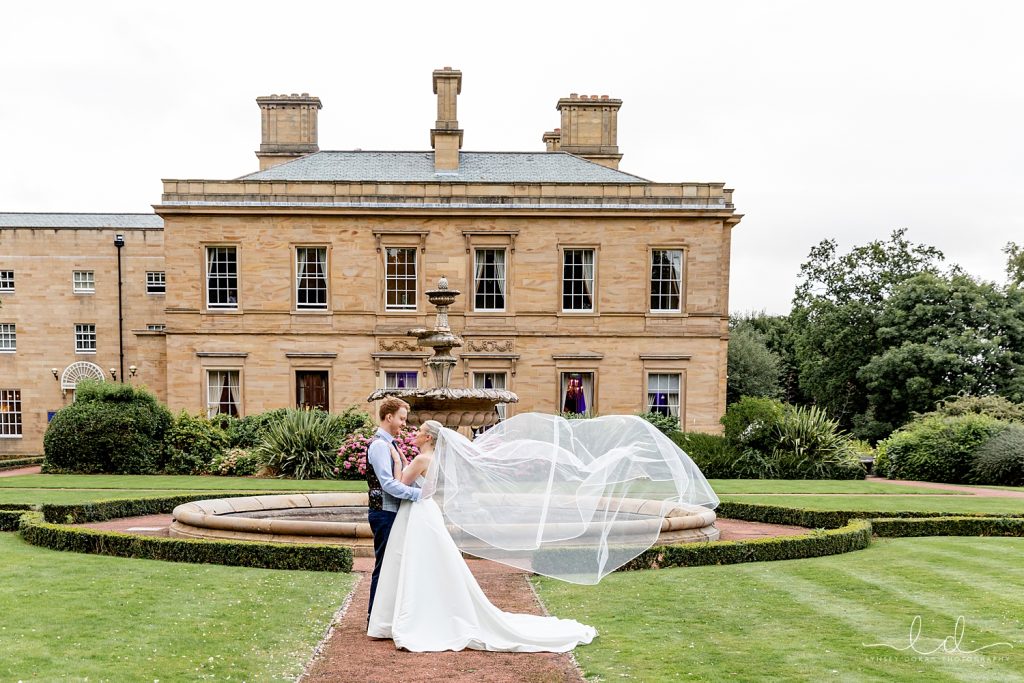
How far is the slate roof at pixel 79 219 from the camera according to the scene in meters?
44.6

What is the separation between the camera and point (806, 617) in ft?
27.6

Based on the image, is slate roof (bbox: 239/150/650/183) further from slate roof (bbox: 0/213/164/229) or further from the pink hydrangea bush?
slate roof (bbox: 0/213/164/229)

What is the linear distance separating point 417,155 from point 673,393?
43.7 feet

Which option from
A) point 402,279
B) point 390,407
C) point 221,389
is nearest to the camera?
Answer: point 390,407

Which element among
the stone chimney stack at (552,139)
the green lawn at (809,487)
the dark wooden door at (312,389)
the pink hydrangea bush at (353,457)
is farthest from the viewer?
the stone chimney stack at (552,139)

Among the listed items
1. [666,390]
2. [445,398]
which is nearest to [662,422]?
[666,390]

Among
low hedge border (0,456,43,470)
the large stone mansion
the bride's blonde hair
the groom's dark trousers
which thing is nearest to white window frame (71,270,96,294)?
the large stone mansion

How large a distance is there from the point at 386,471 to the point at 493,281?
2465 centimetres

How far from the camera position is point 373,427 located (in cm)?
2445

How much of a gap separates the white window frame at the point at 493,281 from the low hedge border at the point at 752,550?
20.4m

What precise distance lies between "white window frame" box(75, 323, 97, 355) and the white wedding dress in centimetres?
3724

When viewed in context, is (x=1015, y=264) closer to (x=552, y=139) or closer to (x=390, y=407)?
(x=552, y=139)

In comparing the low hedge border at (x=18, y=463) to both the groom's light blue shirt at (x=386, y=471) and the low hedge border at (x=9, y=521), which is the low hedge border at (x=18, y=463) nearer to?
the low hedge border at (x=9, y=521)

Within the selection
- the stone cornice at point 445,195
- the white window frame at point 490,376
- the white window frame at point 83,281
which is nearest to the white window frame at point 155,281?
the white window frame at point 83,281
